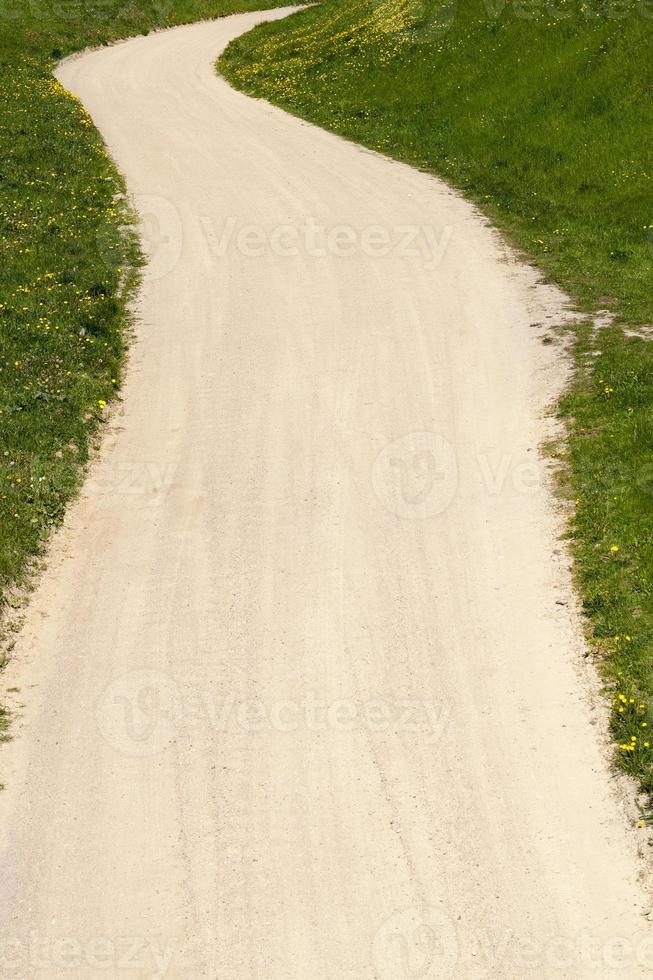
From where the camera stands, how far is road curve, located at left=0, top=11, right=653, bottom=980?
27.9 feet

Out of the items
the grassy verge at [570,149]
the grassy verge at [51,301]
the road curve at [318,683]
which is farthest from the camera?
the grassy verge at [51,301]

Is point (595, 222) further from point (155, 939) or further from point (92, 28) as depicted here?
point (92, 28)

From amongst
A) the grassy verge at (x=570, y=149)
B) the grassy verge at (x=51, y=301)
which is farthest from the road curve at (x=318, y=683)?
the grassy verge at (x=570, y=149)

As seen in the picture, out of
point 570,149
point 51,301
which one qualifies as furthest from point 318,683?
point 570,149

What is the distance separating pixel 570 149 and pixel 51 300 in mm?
15633

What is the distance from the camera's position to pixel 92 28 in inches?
2153

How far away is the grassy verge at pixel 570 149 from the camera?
40.5 feet

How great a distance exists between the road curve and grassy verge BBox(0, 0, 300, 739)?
0.54m

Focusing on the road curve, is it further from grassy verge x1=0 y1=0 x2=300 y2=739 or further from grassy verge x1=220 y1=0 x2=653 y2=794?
grassy verge x1=220 y1=0 x2=653 y2=794

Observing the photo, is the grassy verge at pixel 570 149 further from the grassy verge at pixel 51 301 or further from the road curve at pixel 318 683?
the grassy verge at pixel 51 301

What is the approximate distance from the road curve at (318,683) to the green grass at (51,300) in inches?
24.3

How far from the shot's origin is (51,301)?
66.7ft

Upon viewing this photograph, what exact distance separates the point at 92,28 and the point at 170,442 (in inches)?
1838

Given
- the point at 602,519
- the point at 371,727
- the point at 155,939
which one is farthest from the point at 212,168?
the point at 155,939
